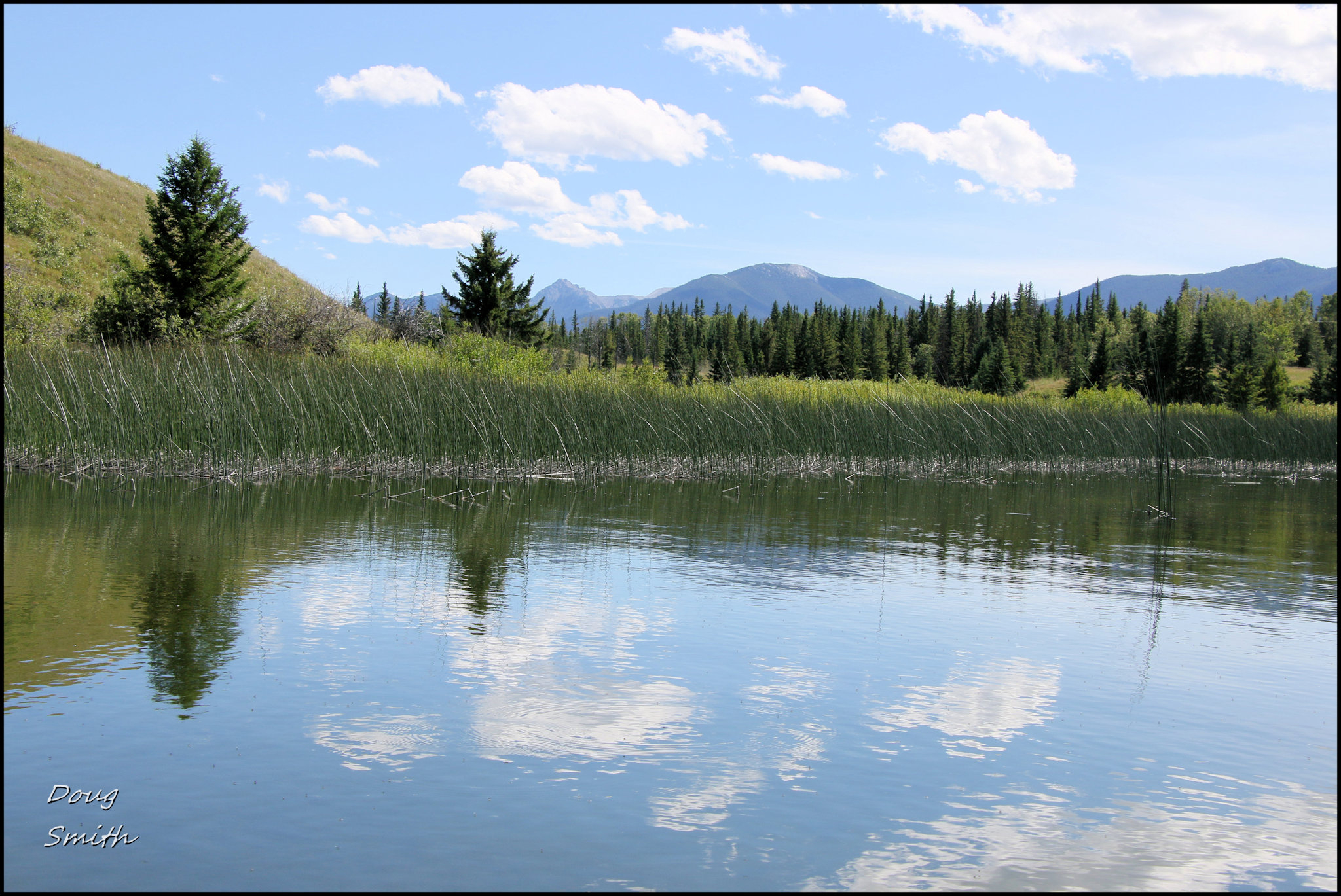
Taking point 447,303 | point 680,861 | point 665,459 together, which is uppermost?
point 447,303

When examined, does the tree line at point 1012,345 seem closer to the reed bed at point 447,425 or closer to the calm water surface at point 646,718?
the reed bed at point 447,425

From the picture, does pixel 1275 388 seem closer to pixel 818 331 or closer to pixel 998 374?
pixel 998 374

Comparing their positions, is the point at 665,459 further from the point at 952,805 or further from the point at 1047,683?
the point at 952,805

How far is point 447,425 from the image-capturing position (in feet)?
53.9

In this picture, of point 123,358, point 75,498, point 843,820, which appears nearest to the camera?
point 843,820

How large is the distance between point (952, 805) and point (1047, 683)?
77.6 inches

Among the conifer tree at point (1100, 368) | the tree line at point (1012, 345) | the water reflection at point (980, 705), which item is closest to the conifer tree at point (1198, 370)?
the tree line at point (1012, 345)

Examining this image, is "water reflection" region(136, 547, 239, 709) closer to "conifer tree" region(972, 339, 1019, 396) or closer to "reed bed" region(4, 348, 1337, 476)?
"reed bed" region(4, 348, 1337, 476)

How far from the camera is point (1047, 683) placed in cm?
525

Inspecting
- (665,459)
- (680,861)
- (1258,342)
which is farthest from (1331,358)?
(680,861)

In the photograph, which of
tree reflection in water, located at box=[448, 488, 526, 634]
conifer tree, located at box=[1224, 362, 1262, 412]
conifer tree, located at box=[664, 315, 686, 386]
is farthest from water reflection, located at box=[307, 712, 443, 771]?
conifer tree, located at box=[664, 315, 686, 386]

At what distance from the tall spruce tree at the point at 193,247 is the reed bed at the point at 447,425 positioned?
46.2 feet

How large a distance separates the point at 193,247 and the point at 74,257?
20.2m

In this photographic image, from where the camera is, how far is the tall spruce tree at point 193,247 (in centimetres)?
3216
